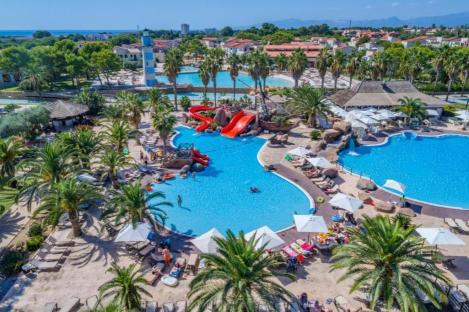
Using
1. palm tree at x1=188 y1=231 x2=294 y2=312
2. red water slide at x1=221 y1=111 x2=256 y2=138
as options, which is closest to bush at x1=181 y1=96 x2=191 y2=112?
red water slide at x1=221 y1=111 x2=256 y2=138

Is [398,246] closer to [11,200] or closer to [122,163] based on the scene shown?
[122,163]

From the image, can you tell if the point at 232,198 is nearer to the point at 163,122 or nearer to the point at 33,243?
the point at 163,122

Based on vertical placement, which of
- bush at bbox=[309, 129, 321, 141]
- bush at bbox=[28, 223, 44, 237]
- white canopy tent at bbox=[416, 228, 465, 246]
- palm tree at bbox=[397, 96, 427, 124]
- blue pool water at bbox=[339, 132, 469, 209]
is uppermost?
palm tree at bbox=[397, 96, 427, 124]

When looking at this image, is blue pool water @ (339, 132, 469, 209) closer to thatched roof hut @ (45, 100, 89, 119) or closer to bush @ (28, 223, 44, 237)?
bush @ (28, 223, 44, 237)

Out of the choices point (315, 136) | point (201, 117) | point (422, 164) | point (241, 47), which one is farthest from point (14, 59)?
point (241, 47)

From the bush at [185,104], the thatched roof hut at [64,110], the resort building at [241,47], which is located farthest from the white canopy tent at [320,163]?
the resort building at [241,47]
